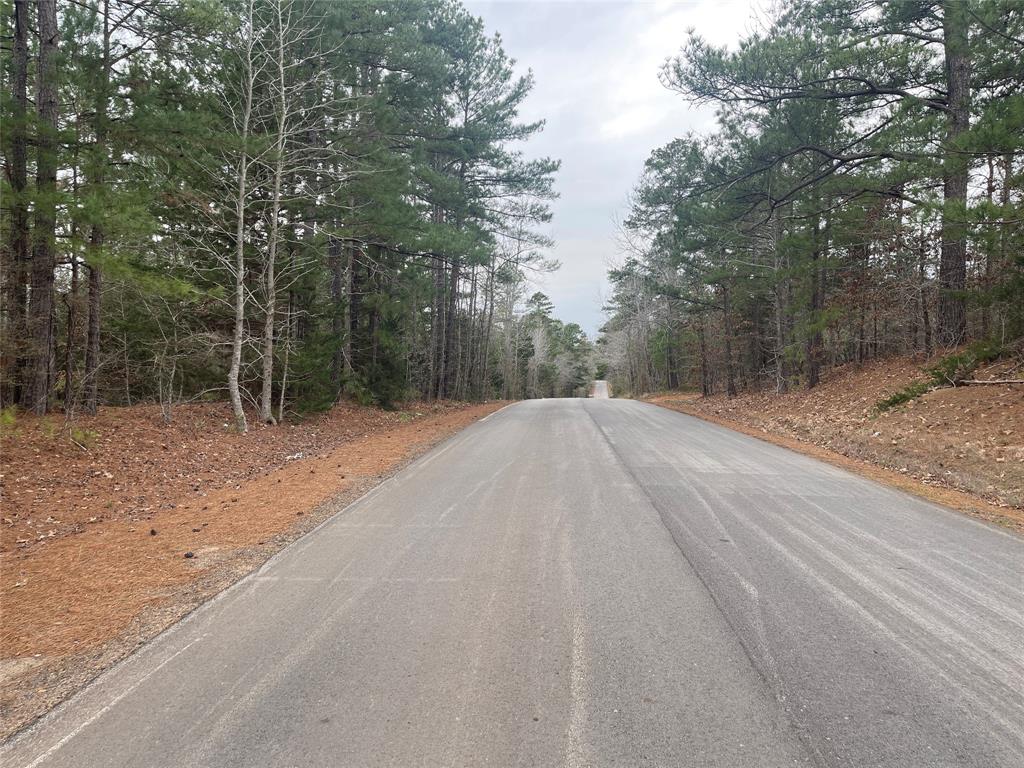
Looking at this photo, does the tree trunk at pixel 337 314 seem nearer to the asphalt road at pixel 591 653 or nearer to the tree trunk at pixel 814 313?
the asphalt road at pixel 591 653

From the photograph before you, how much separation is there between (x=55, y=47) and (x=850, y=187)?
16.4 meters

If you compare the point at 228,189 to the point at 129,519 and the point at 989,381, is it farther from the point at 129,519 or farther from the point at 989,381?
the point at 989,381

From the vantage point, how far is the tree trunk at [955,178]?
8992 millimetres

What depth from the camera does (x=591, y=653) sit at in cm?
276

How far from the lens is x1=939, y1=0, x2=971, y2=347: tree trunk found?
899 cm

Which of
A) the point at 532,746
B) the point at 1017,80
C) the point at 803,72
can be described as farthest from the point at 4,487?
the point at 1017,80

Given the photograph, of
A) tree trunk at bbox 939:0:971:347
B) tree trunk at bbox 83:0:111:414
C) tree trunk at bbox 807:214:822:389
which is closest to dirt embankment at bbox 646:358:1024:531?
tree trunk at bbox 939:0:971:347

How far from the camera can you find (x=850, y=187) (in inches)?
519

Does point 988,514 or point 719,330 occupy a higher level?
point 719,330

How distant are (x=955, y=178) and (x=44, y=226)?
16745mm

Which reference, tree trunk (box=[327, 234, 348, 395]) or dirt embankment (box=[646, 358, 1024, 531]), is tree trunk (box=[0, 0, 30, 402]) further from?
dirt embankment (box=[646, 358, 1024, 531])

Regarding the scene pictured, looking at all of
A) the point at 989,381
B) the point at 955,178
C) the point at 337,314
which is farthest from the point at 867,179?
the point at 337,314

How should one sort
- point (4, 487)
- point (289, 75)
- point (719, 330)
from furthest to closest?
point (719, 330)
point (289, 75)
point (4, 487)

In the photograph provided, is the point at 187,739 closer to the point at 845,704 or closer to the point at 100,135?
the point at 845,704
